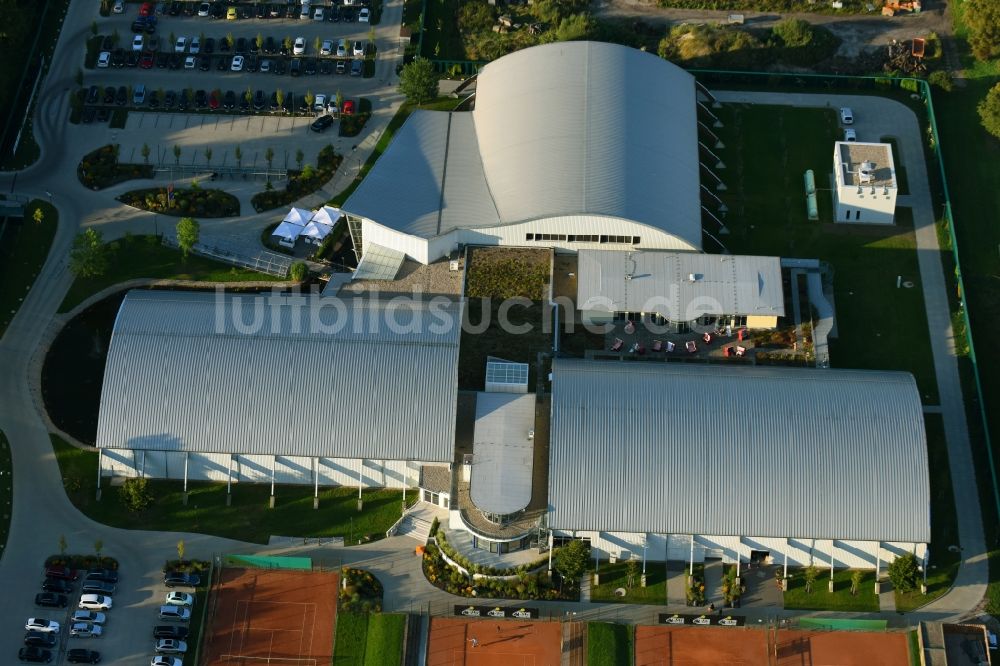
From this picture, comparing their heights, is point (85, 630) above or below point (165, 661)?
above

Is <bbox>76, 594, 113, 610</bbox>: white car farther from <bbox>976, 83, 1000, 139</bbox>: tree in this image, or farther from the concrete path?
<bbox>976, 83, 1000, 139</bbox>: tree

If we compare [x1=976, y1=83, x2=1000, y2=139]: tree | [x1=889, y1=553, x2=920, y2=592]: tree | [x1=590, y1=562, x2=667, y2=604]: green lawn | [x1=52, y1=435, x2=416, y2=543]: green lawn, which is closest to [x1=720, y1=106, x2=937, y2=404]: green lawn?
[x1=976, y1=83, x2=1000, y2=139]: tree

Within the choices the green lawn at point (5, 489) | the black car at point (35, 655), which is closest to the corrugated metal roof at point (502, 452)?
the black car at point (35, 655)

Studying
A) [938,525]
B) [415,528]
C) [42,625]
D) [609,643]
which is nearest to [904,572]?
[938,525]

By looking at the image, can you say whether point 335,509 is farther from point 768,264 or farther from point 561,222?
point 768,264

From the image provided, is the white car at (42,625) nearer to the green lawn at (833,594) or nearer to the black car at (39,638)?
the black car at (39,638)

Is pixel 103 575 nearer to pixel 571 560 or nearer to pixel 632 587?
pixel 571 560

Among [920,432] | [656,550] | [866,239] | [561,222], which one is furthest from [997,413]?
[561,222]
